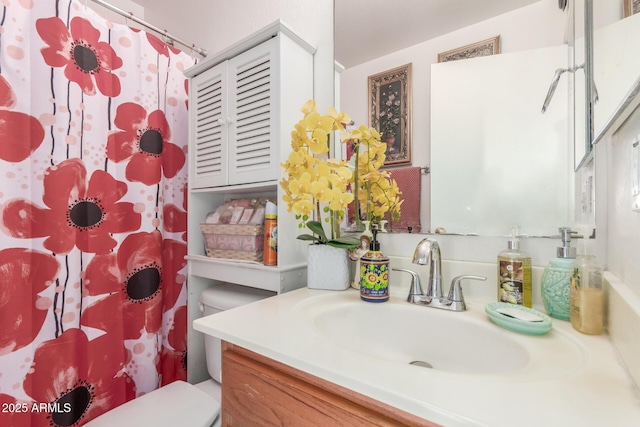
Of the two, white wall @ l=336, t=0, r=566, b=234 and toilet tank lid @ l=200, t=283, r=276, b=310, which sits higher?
white wall @ l=336, t=0, r=566, b=234

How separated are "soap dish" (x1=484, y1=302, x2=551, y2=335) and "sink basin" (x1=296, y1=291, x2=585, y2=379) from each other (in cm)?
1

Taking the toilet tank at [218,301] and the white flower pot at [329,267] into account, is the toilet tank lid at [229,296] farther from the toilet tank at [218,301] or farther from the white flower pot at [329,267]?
the white flower pot at [329,267]

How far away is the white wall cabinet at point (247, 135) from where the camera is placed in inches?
37.8

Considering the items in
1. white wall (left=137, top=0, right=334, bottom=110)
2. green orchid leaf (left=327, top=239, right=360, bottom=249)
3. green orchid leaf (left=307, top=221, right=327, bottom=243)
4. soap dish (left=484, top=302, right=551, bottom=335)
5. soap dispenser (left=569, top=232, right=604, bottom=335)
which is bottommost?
soap dish (left=484, top=302, right=551, bottom=335)

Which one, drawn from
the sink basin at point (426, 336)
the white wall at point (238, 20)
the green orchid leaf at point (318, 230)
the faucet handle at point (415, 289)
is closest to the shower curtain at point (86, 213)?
the white wall at point (238, 20)

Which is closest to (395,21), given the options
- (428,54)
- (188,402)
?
(428,54)

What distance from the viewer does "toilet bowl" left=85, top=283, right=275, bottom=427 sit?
892 mm

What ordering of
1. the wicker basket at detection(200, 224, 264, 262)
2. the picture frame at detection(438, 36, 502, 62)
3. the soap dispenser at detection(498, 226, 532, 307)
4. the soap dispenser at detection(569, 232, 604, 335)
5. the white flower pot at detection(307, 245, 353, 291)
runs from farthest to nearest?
the wicker basket at detection(200, 224, 264, 262) < the white flower pot at detection(307, 245, 353, 291) < the picture frame at detection(438, 36, 502, 62) < the soap dispenser at detection(498, 226, 532, 307) < the soap dispenser at detection(569, 232, 604, 335)

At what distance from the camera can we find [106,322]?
1.14 meters

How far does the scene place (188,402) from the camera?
99cm

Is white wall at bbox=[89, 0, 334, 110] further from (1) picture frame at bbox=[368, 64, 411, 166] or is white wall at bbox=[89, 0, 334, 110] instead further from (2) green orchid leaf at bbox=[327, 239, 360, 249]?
(2) green orchid leaf at bbox=[327, 239, 360, 249]

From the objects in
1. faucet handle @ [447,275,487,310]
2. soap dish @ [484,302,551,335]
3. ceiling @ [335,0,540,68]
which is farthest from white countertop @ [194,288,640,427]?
ceiling @ [335,0,540,68]

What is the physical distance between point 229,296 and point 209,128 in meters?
0.68

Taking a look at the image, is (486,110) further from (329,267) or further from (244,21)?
(244,21)
